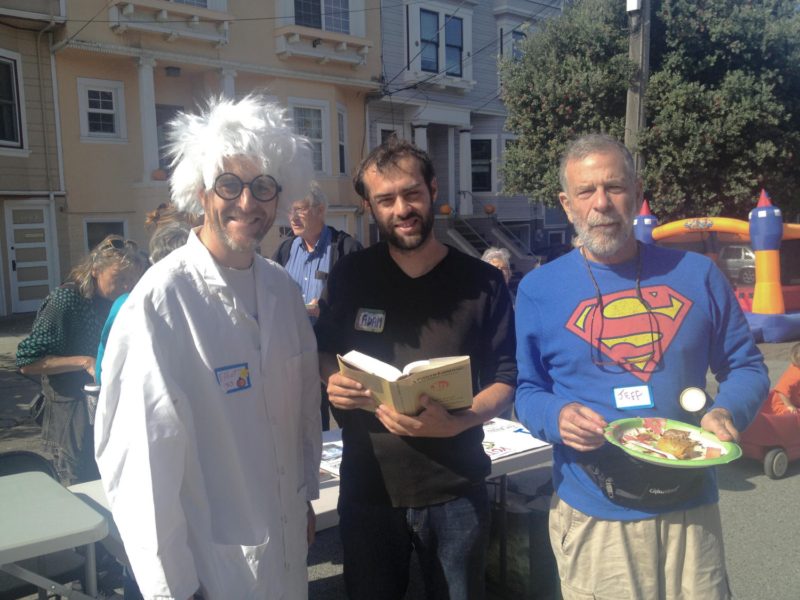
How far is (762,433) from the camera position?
5.34 metres

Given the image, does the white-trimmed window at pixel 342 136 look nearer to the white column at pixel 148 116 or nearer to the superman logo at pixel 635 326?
→ the white column at pixel 148 116

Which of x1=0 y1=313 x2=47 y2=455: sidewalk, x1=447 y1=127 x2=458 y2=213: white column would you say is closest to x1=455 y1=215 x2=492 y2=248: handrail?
x1=447 y1=127 x2=458 y2=213: white column

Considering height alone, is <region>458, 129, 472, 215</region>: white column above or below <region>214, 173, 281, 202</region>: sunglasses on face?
above

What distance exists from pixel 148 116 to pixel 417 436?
15139mm

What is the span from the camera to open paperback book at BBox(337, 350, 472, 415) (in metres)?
1.99

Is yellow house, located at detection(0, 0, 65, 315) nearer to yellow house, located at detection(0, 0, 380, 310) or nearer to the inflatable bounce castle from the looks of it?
yellow house, located at detection(0, 0, 380, 310)

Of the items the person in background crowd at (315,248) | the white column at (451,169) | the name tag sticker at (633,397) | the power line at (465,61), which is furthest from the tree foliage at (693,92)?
the name tag sticker at (633,397)

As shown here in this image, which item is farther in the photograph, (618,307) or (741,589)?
(741,589)

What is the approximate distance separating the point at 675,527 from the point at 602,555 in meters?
0.24

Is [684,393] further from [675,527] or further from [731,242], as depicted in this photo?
[731,242]

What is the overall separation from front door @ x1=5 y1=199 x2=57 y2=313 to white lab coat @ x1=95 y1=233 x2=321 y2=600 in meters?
14.6

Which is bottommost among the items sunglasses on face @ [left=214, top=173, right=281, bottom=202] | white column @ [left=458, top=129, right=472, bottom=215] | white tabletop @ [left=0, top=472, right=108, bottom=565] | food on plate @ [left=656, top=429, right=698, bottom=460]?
white tabletop @ [left=0, top=472, right=108, bottom=565]

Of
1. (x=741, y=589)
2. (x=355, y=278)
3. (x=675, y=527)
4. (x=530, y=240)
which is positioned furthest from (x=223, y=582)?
(x=530, y=240)

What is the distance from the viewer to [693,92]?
44.9 feet
